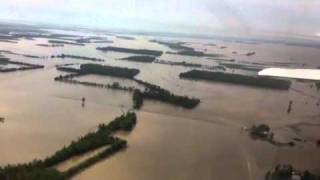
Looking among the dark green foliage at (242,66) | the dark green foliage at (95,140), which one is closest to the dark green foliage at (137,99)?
the dark green foliage at (95,140)

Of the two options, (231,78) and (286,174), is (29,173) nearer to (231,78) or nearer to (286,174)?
(286,174)

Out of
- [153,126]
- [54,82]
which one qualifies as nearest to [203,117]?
[153,126]

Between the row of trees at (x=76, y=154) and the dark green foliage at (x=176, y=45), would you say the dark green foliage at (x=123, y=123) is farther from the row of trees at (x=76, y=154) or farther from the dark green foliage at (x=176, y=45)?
the dark green foliage at (x=176, y=45)

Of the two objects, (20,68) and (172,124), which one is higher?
(172,124)

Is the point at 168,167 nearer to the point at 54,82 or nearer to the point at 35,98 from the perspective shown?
the point at 35,98

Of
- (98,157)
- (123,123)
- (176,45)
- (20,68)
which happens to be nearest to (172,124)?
(123,123)

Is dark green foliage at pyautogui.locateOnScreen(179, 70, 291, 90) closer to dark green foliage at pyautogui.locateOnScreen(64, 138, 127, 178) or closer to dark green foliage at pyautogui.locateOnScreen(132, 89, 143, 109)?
dark green foliage at pyautogui.locateOnScreen(132, 89, 143, 109)

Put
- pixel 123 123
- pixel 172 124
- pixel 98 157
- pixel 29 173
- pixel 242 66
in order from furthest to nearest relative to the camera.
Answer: pixel 242 66
pixel 172 124
pixel 123 123
pixel 98 157
pixel 29 173
